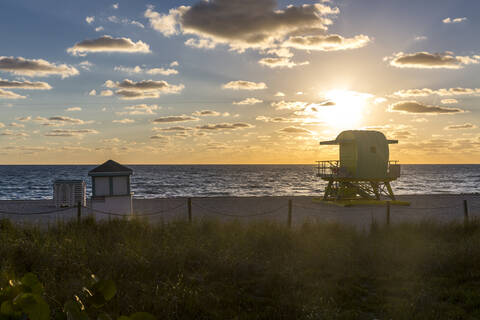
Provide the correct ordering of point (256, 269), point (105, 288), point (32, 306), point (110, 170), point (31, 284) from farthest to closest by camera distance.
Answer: point (110, 170) → point (256, 269) → point (105, 288) → point (31, 284) → point (32, 306)

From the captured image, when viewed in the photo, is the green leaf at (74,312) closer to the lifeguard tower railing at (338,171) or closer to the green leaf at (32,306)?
the green leaf at (32,306)

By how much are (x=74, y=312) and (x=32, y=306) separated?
154mm

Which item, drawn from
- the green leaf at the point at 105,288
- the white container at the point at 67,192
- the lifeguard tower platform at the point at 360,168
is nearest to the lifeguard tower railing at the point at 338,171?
the lifeguard tower platform at the point at 360,168

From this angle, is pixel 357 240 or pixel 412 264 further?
pixel 357 240

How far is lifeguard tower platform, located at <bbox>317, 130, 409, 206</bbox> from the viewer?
93.1 feet

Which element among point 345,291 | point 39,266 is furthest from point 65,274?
point 345,291

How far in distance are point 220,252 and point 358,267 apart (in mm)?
3043

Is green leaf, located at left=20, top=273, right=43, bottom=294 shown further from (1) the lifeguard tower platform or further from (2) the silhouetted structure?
(1) the lifeguard tower platform

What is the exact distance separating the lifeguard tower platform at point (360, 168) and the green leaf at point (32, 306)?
27.0 meters

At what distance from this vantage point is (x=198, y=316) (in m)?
6.56

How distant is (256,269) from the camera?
8984 millimetres

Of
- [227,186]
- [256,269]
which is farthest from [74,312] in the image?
[227,186]

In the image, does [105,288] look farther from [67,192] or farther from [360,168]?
[360,168]

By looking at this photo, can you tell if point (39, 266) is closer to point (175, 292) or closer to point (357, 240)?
point (175, 292)
